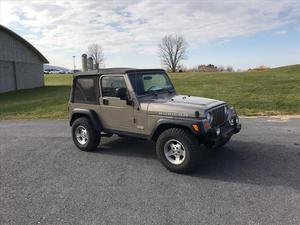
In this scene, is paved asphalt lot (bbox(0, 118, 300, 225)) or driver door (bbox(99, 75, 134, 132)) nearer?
paved asphalt lot (bbox(0, 118, 300, 225))

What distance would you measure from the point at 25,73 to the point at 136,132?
1103 inches

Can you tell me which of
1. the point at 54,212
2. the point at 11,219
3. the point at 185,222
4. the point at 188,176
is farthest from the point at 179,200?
the point at 11,219

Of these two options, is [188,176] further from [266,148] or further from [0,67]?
[0,67]

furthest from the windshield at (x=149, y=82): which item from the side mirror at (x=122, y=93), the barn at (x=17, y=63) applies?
the barn at (x=17, y=63)

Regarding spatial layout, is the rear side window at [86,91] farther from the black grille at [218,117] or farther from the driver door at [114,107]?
the black grille at [218,117]

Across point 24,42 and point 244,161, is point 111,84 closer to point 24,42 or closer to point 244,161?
point 244,161

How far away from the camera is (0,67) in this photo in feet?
85.1

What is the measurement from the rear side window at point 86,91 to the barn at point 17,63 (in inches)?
870

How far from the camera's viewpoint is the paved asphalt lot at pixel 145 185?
394 cm

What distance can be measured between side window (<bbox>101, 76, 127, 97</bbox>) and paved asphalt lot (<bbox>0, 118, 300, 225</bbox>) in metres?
1.39

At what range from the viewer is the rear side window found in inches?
263

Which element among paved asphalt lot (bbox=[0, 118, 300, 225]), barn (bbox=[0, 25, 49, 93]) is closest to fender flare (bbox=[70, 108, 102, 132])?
paved asphalt lot (bbox=[0, 118, 300, 225])

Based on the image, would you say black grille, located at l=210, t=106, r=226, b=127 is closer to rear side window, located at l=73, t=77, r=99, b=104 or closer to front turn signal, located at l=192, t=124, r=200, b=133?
front turn signal, located at l=192, t=124, r=200, b=133

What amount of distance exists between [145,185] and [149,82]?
2.35 metres
